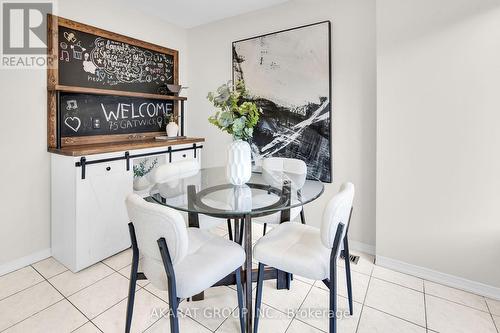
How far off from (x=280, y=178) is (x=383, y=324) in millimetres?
1160

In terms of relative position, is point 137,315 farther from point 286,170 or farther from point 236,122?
point 286,170

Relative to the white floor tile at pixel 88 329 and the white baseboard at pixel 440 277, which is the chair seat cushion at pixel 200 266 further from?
the white baseboard at pixel 440 277

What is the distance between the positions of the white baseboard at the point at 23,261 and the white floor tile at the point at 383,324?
8.51 feet

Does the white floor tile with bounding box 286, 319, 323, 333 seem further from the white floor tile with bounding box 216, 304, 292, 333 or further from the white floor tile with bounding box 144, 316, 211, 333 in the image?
the white floor tile with bounding box 144, 316, 211, 333

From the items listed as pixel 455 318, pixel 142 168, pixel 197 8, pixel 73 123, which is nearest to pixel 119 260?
pixel 142 168

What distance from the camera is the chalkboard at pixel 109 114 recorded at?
2.50 metres

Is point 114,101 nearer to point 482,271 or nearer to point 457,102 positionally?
point 457,102

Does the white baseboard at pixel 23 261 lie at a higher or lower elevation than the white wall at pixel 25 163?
lower

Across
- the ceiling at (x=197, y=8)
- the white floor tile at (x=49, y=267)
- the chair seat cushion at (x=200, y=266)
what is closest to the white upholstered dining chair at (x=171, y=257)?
the chair seat cushion at (x=200, y=266)

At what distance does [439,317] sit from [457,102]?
143 centimetres

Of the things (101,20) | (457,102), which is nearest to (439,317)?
(457,102)

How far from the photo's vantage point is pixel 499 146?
70.4 inches

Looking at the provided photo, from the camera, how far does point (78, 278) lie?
211 centimetres

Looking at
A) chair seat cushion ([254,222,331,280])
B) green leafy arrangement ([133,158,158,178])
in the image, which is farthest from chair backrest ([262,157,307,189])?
green leafy arrangement ([133,158,158,178])
